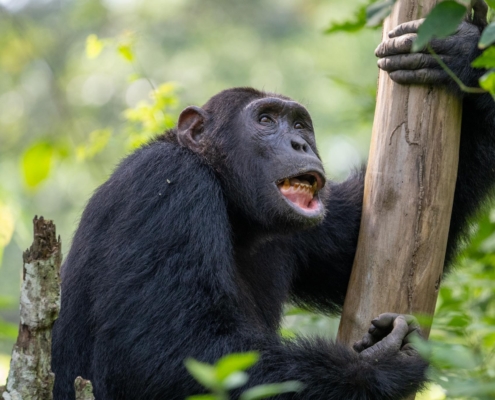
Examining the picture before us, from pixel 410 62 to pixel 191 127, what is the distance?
6.98 ft

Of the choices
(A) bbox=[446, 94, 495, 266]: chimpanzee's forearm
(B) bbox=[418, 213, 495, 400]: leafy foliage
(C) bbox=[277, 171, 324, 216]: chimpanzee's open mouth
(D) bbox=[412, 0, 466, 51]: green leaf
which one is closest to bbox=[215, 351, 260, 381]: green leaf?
(D) bbox=[412, 0, 466, 51]: green leaf

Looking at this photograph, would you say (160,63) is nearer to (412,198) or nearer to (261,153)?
(261,153)

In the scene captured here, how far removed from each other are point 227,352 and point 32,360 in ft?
5.32

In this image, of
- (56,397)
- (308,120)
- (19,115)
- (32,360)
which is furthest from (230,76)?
(32,360)

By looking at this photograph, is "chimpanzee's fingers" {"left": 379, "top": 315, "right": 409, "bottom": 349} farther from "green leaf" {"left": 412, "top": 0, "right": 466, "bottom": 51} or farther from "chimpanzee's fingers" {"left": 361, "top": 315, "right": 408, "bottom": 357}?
"green leaf" {"left": 412, "top": 0, "right": 466, "bottom": 51}

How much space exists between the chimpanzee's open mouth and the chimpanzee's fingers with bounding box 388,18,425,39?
1297 mm

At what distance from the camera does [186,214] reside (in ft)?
17.1

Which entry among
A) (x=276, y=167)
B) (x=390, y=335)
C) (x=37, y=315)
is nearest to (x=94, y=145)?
(x=276, y=167)

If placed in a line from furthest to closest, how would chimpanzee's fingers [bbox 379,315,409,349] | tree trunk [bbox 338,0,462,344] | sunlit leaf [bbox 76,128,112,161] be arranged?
sunlit leaf [bbox 76,128,112,161] → tree trunk [bbox 338,0,462,344] → chimpanzee's fingers [bbox 379,315,409,349]

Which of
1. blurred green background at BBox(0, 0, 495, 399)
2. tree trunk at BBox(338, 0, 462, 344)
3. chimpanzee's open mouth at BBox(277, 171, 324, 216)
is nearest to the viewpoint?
tree trunk at BBox(338, 0, 462, 344)

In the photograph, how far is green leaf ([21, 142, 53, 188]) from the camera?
202cm

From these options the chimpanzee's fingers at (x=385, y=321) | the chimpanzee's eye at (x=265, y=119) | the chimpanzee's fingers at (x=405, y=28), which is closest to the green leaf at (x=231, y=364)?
the chimpanzee's fingers at (x=385, y=321)

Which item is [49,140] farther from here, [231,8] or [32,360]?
[231,8]

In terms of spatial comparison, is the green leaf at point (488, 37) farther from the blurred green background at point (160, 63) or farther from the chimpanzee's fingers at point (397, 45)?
the blurred green background at point (160, 63)
